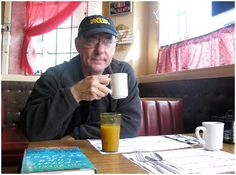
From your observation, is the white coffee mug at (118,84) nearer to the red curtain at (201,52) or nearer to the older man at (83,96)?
the older man at (83,96)

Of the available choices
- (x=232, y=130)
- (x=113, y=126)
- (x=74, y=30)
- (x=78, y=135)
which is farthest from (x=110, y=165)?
(x=74, y=30)

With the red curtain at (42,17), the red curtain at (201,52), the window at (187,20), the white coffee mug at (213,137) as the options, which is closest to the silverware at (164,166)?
the white coffee mug at (213,137)

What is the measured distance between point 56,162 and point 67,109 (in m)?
0.42

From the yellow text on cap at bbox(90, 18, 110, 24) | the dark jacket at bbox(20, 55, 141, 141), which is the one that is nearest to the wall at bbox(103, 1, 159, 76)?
the dark jacket at bbox(20, 55, 141, 141)

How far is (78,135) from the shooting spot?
1146 mm

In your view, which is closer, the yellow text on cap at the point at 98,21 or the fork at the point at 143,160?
the fork at the point at 143,160

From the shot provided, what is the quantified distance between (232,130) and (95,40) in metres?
0.72

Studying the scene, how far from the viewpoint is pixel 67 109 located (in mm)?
A: 1104

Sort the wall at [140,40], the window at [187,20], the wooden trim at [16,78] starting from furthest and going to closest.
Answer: the wall at [140,40]
the window at [187,20]
the wooden trim at [16,78]

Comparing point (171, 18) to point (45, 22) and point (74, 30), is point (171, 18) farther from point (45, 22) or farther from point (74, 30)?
point (45, 22)

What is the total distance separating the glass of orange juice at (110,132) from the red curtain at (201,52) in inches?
56.5

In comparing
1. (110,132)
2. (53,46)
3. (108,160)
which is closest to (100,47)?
(110,132)

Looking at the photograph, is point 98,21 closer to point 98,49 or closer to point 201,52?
point 98,49

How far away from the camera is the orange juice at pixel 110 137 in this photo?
884mm
